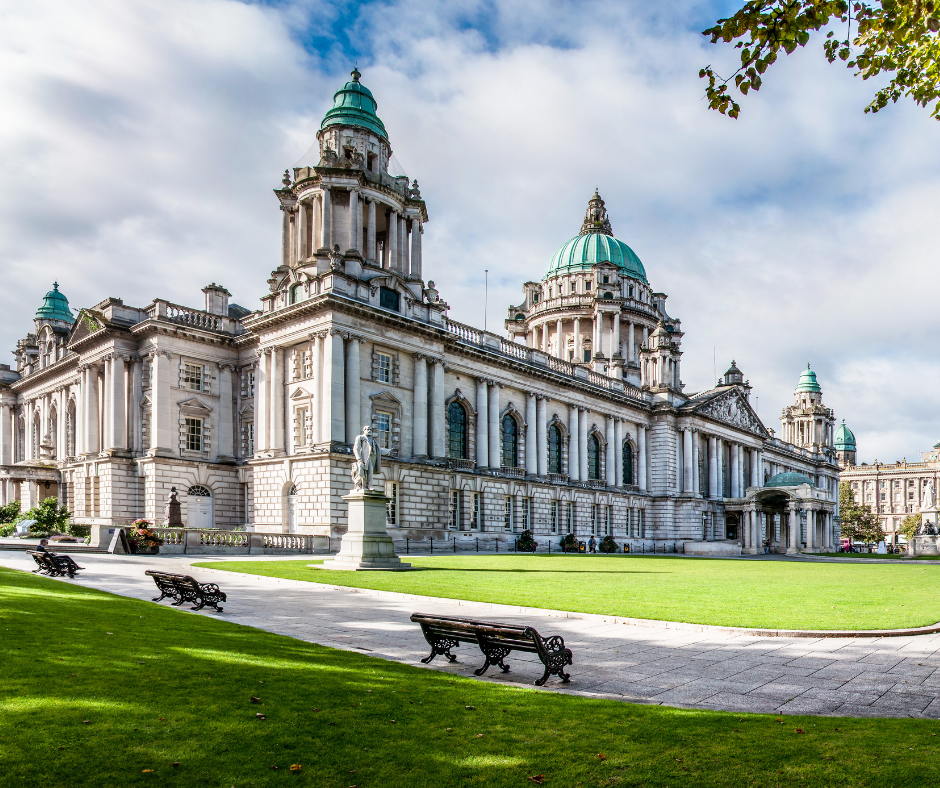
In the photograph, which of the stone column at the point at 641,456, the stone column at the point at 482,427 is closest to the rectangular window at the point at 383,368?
the stone column at the point at 482,427

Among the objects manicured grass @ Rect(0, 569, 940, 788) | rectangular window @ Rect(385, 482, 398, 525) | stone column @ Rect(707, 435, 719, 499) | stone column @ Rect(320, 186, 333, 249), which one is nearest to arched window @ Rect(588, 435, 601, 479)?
stone column @ Rect(707, 435, 719, 499)

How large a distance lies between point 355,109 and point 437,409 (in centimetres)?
2108

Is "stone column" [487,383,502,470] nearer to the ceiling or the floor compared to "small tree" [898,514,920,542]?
nearer to the ceiling

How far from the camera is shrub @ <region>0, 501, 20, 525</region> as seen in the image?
5527 cm

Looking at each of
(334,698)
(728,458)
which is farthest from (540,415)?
(334,698)

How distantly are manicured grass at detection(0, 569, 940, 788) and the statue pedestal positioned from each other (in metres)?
16.7

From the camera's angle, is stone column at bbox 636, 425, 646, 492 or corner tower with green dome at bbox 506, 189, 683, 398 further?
corner tower with green dome at bbox 506, 189, 683, 398

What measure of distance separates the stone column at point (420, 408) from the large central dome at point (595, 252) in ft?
168

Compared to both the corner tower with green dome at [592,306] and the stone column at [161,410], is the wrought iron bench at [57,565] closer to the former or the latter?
the stone column at [161,410]

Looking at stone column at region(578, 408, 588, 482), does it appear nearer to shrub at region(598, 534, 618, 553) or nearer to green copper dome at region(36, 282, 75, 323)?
shrub at region(598, 534, 618, 553)

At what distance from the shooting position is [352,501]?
27.4m

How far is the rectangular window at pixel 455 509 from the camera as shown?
4941 cm

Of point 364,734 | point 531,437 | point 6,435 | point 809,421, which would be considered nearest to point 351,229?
point 531,437

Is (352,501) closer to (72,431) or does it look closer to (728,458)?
(72,431)
